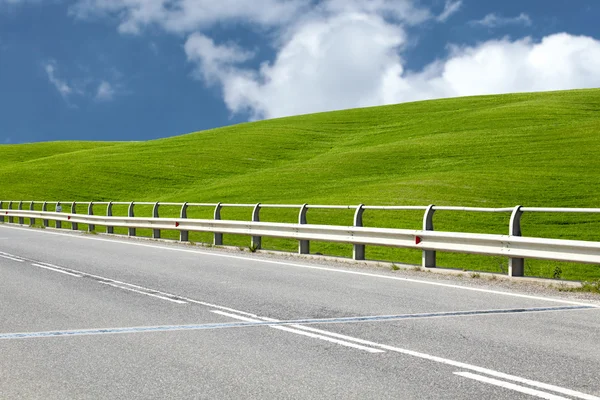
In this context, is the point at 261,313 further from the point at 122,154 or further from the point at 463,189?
the point at 122,154

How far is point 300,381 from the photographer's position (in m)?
6.26

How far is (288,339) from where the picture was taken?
8.09 meters

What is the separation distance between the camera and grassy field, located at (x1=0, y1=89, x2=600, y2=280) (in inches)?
1247

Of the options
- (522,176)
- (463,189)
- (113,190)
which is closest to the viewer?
(463,189)

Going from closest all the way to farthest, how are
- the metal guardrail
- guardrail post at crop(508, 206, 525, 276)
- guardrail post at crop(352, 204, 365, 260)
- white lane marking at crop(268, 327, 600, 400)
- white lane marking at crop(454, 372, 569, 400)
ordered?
white lane marking at crop(454, 372, 569, 400), white lane marking at crop(268, 327, 600, 400), the metal guardrail, guardrail post at crop(508, 206, 525, 276), guardrail post at crop(352, 204, 365, 260)

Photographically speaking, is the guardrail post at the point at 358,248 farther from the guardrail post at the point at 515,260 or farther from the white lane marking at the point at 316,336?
the white lane marking at the point at 316,336

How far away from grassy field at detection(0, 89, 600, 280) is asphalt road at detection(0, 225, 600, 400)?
6.04m

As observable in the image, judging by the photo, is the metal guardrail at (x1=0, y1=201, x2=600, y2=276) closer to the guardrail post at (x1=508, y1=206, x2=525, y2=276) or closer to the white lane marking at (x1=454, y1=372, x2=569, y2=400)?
the guardrail post at (x1=508, y1=206, x2=525, y2=276)

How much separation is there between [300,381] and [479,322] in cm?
340

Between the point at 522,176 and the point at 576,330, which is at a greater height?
the point at 522,176

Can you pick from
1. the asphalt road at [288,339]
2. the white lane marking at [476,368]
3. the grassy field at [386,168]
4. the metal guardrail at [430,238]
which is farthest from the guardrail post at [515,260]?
the white lane marking at [476,368]

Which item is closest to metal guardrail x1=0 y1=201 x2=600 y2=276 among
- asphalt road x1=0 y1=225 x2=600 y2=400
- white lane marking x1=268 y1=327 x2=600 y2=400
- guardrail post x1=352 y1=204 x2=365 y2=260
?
guardrail post x1=352 y1=204 x2=365 y2=260

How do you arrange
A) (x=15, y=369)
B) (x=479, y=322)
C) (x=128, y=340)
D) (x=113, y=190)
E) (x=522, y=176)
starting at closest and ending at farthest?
(x=15, y=369) < (x=128, y=340) < (x=479, y=322) < (x=522, y=176) < (x=113, y=190)

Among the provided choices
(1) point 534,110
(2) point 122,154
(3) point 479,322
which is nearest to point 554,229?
(3) point 479,322
